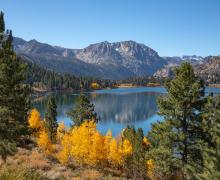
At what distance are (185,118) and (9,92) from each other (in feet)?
56.0

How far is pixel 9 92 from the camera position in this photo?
2994 cm

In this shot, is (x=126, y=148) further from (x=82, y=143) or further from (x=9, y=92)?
(x=9, y=92)

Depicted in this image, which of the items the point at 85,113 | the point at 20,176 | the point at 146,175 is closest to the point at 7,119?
the point at 20,176

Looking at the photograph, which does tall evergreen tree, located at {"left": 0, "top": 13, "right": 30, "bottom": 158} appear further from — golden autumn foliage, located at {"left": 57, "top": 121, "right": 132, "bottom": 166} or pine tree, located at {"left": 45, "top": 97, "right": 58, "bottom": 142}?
pine tree, located at {"left": 45, "top": 97, "right": 58, "bottom": 142}

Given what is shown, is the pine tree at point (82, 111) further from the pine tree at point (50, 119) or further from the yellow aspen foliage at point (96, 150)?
the pine tree at point (50, 119)

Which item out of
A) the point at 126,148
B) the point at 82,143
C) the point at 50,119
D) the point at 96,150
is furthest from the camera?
the point at 50,119

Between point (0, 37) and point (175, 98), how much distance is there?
17.6 m

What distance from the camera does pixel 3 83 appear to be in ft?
96.7

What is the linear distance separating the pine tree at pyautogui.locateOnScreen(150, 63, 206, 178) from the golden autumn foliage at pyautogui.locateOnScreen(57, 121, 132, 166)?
76.6 ft

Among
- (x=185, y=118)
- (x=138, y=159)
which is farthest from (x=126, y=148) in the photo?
(x=185, y=118)

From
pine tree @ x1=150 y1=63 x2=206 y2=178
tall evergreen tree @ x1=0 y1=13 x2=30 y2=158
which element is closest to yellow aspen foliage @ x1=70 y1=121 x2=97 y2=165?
tall evergreen tree @ x1=0 y1=13 x2=30 y2=158

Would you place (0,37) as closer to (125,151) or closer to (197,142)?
(197,142)

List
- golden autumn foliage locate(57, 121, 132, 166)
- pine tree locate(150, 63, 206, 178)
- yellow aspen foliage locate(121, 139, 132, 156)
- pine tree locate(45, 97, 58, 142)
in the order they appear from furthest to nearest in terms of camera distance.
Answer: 1. pine tree locate(45, 97, 58, 142)
2. yellow aspen foliage locate(121, 139, 132, 156)
3. golden autumn foliage locate(57, 121, 132, 166)
4. pine tree locate(150, 63, 206, 178)

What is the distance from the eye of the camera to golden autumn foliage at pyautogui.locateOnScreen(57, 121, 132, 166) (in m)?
53.1
